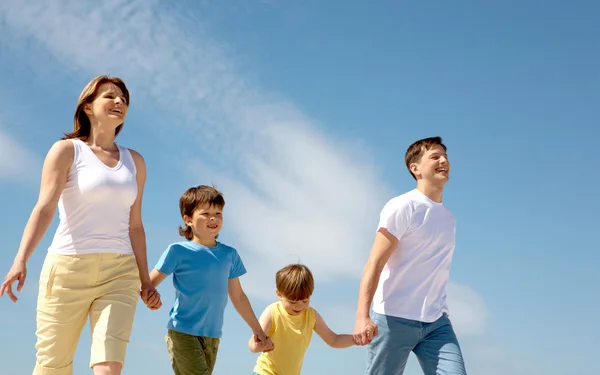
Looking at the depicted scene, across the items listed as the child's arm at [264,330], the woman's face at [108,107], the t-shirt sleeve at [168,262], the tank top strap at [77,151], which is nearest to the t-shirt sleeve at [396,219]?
the child's arm at [264,330]

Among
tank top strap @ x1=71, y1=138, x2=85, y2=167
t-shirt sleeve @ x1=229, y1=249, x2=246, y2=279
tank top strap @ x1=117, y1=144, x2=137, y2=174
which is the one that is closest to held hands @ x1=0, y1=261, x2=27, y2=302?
tank top strap @ x1=71, y1=138, x2=85, y2=167

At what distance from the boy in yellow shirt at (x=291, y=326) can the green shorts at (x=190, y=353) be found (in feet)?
1.41

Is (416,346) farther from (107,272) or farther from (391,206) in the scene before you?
(107,272)

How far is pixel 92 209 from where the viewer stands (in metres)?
5.97

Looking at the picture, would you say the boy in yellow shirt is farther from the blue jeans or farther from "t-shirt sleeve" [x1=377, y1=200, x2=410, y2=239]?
"t-shirt sleeve" [x1=377, y1=200, x2=410, y2=239]

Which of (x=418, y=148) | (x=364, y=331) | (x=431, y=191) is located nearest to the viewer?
(x=364, y=331)

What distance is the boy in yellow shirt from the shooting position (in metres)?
7.30

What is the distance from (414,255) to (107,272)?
9.42 feet

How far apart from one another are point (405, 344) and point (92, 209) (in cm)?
310

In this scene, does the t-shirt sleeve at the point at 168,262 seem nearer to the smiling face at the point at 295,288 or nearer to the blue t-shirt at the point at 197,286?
the blue t-shirt at the point at 197,286

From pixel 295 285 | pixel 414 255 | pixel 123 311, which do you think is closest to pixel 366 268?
pixel 414 255

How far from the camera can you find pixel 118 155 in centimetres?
634

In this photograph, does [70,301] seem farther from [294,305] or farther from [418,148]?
[418,148]

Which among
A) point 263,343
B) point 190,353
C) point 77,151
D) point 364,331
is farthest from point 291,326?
point 77,151
